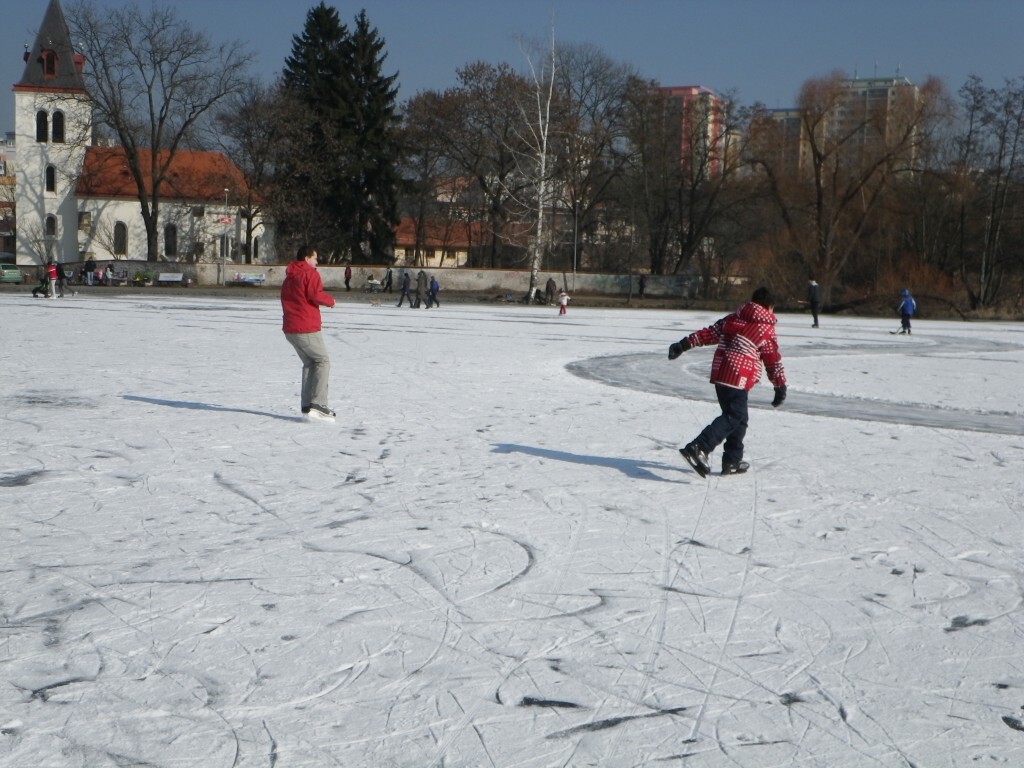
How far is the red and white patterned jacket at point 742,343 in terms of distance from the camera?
669 cm

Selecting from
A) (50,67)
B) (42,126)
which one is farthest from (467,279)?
(50,67)

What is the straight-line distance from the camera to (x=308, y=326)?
8.88m

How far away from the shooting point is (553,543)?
5203mm

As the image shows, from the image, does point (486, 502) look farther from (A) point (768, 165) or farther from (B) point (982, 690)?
(A) point (768, 165)

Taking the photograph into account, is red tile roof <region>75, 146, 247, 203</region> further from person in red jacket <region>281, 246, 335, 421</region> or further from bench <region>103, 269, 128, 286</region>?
person in red jacket <region>281, 246, 335, 421</region>

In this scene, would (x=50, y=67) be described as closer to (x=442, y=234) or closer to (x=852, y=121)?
(x=442, y=234)

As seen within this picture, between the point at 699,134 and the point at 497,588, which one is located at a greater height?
the point at 699,134

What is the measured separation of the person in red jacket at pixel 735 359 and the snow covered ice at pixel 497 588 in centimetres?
30

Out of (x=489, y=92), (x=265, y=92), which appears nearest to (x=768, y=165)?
(x=489, y=92)

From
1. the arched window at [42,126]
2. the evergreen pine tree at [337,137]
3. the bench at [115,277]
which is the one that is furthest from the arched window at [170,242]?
the bench at [115,277]

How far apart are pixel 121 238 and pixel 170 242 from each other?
141 inches

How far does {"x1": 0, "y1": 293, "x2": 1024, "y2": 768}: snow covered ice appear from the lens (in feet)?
10.2

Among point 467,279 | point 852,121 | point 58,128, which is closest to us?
point 852,121

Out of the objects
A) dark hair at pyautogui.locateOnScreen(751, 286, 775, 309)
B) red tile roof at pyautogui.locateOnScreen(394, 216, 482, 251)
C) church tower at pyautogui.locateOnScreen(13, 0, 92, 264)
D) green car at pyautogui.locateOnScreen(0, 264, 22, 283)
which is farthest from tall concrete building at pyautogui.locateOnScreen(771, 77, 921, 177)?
church tower at pyautogui.locateOnScreen(13, 0, 92, 264)
